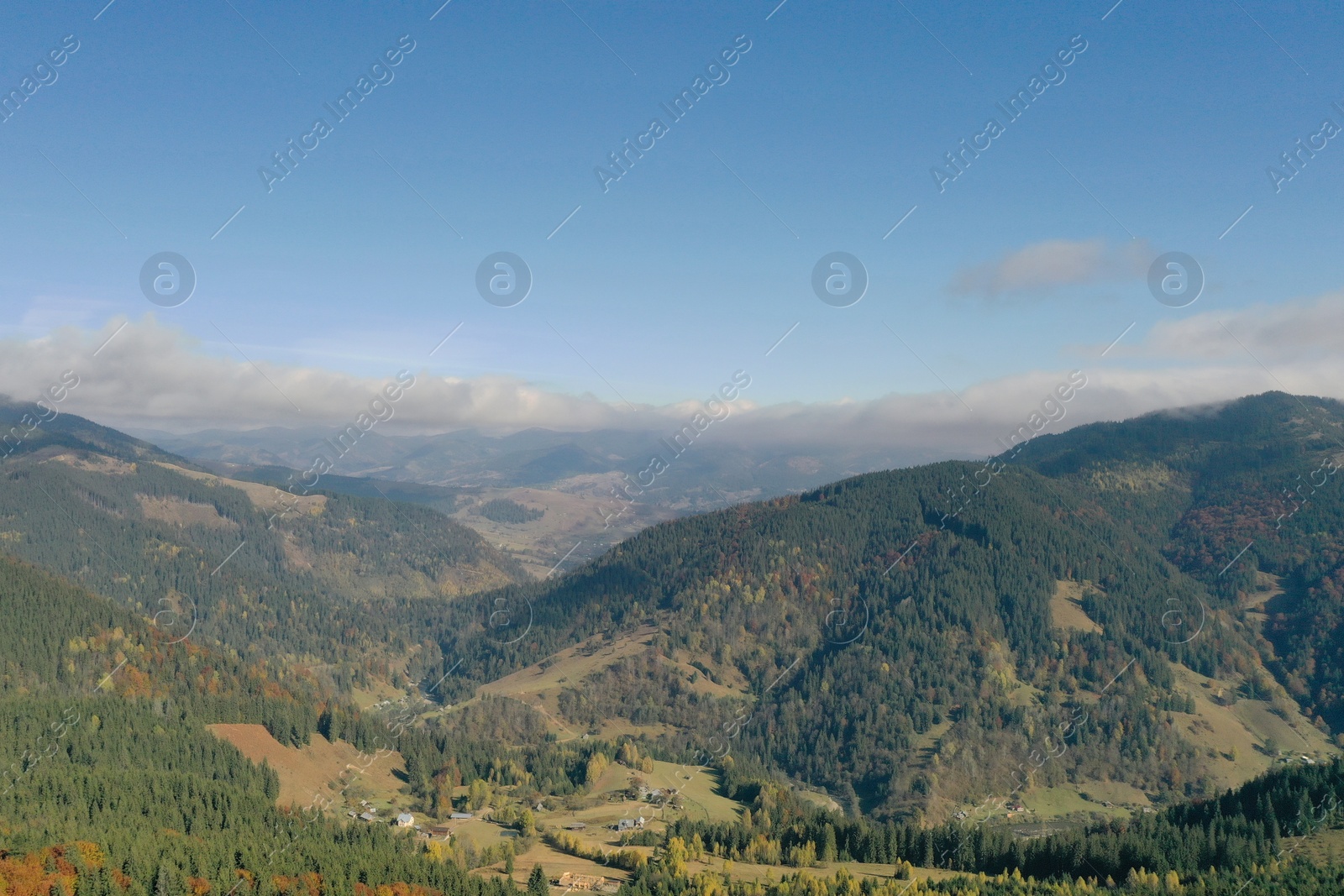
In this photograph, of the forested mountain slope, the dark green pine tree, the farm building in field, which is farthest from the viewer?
the farm building in field

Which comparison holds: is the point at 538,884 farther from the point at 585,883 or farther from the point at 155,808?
the point at 155,808

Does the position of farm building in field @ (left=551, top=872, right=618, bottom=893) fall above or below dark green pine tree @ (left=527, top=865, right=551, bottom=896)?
below

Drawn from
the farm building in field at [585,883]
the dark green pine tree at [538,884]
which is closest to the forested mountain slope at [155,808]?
the dark green pine tree at [538,884]

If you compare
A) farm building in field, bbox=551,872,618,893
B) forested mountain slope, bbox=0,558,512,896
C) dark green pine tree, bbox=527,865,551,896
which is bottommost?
farm building in field, bbox=551,872,618,893

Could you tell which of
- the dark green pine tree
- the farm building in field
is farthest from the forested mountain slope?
the farm building in field

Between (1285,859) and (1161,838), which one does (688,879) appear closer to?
(1161,838)

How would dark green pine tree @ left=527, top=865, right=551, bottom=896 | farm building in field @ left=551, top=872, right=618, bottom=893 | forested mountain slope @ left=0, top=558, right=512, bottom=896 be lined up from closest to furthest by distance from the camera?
forested mountain slope @ left=0, top=558, right=512, bottom=896
dark green pine tree @ left=527, top=865, right=551, bottom=896
farm building in field @ left=551, top=872, right=618, bottom=893

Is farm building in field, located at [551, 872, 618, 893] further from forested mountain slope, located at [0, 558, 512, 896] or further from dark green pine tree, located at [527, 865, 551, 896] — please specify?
forested mountain slope, located at [0, 558, 512, 896]

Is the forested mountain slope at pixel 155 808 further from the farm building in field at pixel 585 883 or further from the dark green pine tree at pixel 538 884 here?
the farm building in field at pixel 585 883

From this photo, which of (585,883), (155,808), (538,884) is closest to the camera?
(155,808)

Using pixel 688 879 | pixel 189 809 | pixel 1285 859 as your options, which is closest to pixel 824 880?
pixel 688 879

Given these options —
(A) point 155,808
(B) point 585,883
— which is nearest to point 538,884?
(B) point 585,883
